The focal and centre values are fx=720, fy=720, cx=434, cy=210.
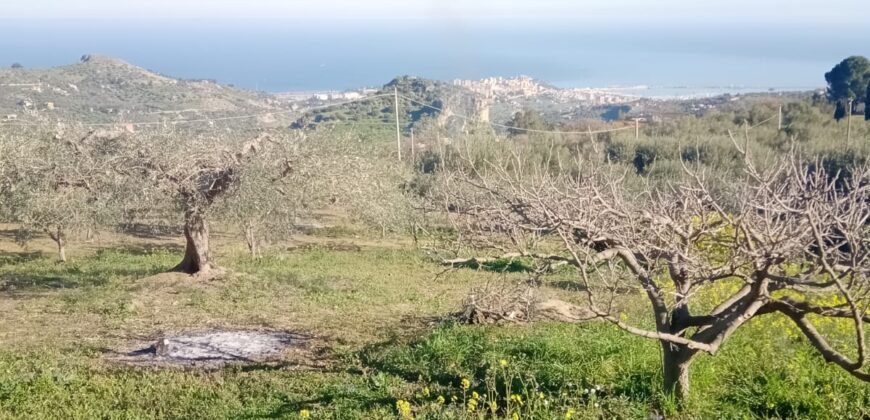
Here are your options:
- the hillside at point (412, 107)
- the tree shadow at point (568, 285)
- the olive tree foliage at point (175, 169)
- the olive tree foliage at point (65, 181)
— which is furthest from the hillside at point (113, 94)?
the tree shadow at point (568, 285)

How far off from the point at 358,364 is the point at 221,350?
2.34m

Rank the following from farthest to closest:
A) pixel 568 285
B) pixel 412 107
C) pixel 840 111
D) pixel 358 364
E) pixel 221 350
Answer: pixel 412 107, pixel 840 111, pixel 568 285, pixel 221 350, pixel 358 364

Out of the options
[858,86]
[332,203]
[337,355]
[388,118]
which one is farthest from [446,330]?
[388,118]

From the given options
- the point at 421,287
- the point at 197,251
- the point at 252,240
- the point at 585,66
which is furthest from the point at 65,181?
the point at 585,66

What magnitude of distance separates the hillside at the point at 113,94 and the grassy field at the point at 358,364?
2970cm

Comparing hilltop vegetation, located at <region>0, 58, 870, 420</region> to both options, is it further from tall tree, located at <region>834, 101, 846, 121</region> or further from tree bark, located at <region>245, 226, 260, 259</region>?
tall tree, located at <region>834, 101, 846, 121</region>

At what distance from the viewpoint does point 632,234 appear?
20.1 ft

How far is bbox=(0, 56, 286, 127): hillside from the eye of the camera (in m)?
44.2

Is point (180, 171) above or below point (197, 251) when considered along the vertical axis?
above

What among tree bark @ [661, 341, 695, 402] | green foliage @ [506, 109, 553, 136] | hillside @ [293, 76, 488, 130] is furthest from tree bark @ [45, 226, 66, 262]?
hillside @ [293, 76, 488, 130]

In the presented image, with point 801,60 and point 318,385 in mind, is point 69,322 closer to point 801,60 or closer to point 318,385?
point 318,385

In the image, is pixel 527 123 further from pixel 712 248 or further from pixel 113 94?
pixel 712 248

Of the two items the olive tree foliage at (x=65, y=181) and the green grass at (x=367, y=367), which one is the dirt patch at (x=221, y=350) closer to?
the green grass at (x=367, y=367)

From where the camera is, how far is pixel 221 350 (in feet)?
33.4
